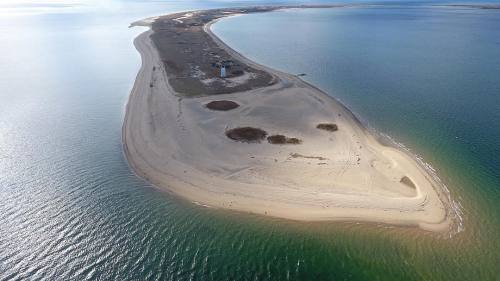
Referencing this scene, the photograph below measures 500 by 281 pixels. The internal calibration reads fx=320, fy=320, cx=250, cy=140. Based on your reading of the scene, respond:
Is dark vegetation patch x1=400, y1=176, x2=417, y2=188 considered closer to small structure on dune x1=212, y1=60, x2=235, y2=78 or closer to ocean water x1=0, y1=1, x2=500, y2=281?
ocean water x1=0, y1=1, x2=500, y2=281

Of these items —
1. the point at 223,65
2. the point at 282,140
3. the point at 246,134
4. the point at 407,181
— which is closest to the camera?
the point at 407,181

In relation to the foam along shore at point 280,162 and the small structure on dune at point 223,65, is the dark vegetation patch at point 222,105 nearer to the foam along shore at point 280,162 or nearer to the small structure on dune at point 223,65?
the foam along shore at point 280,162

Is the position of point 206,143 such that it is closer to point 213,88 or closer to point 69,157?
point 69,157

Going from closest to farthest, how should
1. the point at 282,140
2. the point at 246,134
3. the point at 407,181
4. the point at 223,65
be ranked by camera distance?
the point at 407,181 < the point at 282,140 < the point at 246,134 < the point at 223,65

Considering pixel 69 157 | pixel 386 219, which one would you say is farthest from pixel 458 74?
pixel 69 157

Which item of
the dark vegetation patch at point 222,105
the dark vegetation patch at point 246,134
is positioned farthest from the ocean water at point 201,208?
the dark vegetation patch at point 222,105

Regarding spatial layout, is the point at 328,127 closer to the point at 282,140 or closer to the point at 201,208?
the point at 282,140

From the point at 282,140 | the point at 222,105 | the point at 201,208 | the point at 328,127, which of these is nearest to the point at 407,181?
the point at 328,127

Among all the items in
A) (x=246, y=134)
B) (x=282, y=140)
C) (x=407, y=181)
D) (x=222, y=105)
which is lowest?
(x=407, y=181)

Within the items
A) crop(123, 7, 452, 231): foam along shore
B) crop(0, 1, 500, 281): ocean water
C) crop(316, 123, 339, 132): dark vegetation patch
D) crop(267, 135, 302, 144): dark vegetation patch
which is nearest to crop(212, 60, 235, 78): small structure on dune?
crop(123, 7, 452, 231): foam along shore
